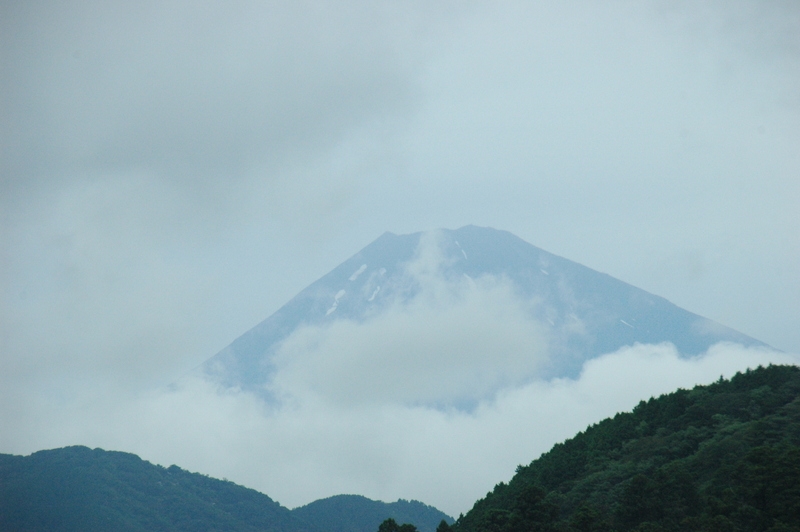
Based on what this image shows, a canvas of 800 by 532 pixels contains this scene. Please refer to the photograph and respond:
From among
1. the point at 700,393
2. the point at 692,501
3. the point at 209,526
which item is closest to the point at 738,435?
the point at 692,501

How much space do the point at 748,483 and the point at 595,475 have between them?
20.9 metres

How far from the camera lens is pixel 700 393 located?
262 feet

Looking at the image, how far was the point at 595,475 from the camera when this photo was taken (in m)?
71.6

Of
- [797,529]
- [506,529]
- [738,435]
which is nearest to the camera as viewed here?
[797,529]

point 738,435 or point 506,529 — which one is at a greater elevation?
point 738,435

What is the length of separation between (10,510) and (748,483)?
16746 centimetres

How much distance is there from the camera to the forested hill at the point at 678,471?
1999 inches

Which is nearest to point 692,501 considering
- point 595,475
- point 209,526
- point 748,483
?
point 748,483

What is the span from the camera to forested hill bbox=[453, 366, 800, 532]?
5078cm

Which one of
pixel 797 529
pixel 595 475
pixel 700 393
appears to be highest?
pixel 700 393

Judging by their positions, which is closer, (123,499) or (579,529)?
(579,529)

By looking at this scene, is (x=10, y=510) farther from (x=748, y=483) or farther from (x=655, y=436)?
(x=748, y=483)

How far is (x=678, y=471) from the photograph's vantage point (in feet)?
192

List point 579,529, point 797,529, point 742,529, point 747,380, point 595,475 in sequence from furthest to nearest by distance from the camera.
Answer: point 747,380
point 595,475
point 579,529
point 742,529
point 797,529
